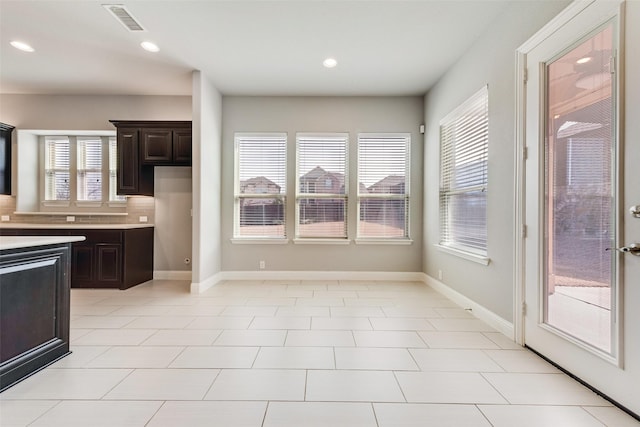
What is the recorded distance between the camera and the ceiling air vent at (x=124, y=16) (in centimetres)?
284

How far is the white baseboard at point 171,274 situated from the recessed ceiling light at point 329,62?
3.81 metres

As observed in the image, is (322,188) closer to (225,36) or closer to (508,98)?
(225,36)

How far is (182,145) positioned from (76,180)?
2.09 m

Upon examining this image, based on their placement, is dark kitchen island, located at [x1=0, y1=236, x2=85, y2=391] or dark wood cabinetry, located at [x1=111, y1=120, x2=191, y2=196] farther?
dark wood cabinetry, located at [x1=111, y1=120, x2=191, y2=196]

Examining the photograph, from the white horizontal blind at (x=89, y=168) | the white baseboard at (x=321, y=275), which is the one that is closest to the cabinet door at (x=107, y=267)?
the white horizontal blind at (x=89, y=168)

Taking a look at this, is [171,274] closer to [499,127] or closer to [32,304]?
[32,304]

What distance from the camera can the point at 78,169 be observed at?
203 inches

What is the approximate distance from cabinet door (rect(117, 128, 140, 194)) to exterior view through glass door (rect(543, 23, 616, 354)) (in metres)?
5.13

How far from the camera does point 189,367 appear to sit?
2.16 meters

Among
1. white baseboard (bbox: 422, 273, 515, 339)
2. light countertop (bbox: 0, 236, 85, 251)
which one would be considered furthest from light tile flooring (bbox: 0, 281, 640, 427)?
light countertop (bbox: 0, 236, 85, 251)

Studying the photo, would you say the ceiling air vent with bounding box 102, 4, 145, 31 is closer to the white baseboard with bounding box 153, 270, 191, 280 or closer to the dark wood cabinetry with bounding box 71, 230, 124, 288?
the dark wood cabinetry with bounding box 71, 230, 124, 288

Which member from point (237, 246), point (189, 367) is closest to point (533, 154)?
point (189, 367)

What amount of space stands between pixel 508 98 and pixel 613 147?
117cm

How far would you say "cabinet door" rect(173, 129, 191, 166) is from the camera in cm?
468
